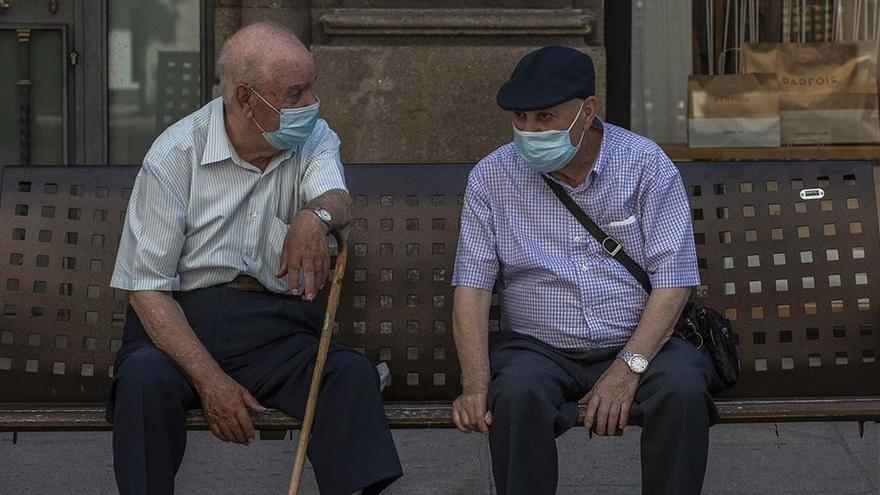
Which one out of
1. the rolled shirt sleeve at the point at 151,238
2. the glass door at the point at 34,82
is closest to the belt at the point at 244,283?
the rolled shirt sleeve at the point at 151,238

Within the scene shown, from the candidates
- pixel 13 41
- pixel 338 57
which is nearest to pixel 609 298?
pixel 338 57

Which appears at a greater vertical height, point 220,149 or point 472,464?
point 220,149

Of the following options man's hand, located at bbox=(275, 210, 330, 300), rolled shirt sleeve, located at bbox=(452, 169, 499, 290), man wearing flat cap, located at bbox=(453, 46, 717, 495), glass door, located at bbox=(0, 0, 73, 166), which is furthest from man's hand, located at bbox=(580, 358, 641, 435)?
glass door, located at bbox=(0, 0, 73, 166)

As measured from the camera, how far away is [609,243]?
15.2 feet

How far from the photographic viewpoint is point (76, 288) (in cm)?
501

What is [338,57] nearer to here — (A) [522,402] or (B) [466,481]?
(B) [466,481]

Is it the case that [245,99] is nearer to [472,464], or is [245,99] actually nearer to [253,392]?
[253,392]

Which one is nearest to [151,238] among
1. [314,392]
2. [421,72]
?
[314,392]

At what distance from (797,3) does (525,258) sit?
14.2 feet

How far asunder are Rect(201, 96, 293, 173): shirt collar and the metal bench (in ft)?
1.50

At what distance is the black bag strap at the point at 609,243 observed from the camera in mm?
4621

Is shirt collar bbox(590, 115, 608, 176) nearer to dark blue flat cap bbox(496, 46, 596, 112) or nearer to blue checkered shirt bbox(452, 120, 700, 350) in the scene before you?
blue checkered shirt bbox(452, 120, 700, 350)

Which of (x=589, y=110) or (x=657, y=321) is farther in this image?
(x=589, y=110)

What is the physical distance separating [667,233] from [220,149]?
1293mm
